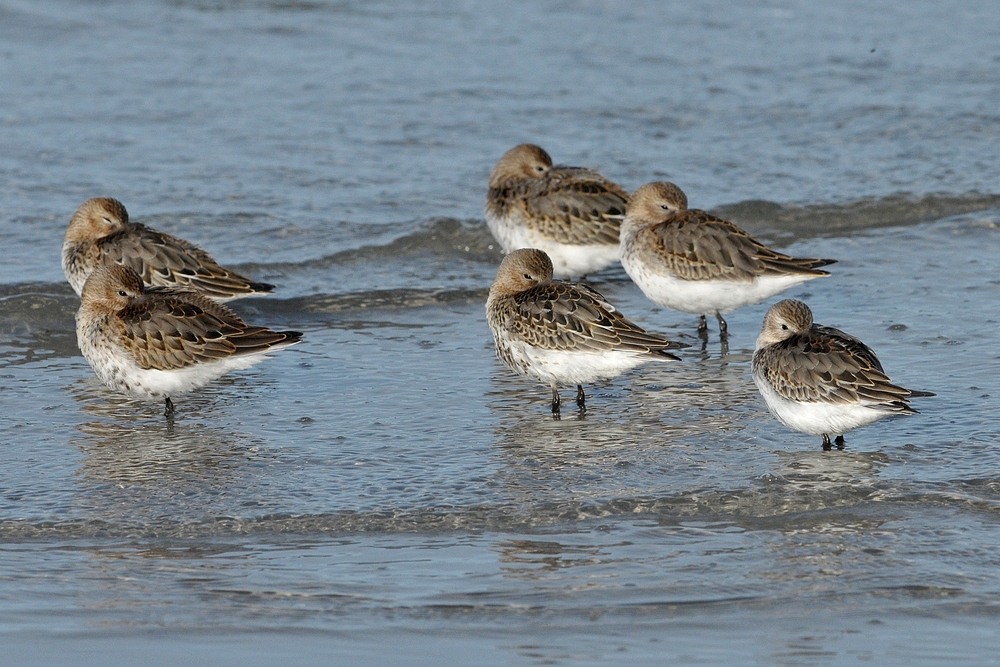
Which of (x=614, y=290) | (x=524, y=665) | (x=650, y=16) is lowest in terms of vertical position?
(x=524, y=665)

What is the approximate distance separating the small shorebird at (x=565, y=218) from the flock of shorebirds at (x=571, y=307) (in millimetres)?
14

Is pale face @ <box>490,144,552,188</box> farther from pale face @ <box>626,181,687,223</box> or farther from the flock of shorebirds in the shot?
pale face @ <box>626,181,687,223</box>

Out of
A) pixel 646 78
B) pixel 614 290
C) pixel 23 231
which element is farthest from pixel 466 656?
pixel 646 78

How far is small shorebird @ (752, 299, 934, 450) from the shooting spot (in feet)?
25.6

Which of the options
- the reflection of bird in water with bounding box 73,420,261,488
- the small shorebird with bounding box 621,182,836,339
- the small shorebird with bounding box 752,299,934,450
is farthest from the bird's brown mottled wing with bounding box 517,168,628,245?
the reflection of bird in water with bounding box 73,420,261,488

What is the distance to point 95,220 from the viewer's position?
11.5 meters

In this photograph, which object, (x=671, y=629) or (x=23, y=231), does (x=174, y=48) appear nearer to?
(x=23, y=231)

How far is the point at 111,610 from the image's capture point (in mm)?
6277

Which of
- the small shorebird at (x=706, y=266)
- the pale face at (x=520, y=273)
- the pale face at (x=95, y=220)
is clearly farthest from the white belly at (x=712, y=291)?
the pale face at (x=95, y=220)

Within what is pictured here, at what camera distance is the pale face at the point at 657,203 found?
36.6 ft

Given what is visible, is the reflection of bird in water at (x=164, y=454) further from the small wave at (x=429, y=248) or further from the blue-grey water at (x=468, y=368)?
the small wave at (x=429, y=248)

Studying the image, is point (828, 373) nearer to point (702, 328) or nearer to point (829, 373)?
point (829, 373)

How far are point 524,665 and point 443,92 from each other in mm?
12673

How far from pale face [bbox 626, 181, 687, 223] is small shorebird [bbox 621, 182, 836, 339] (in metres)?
0.16
